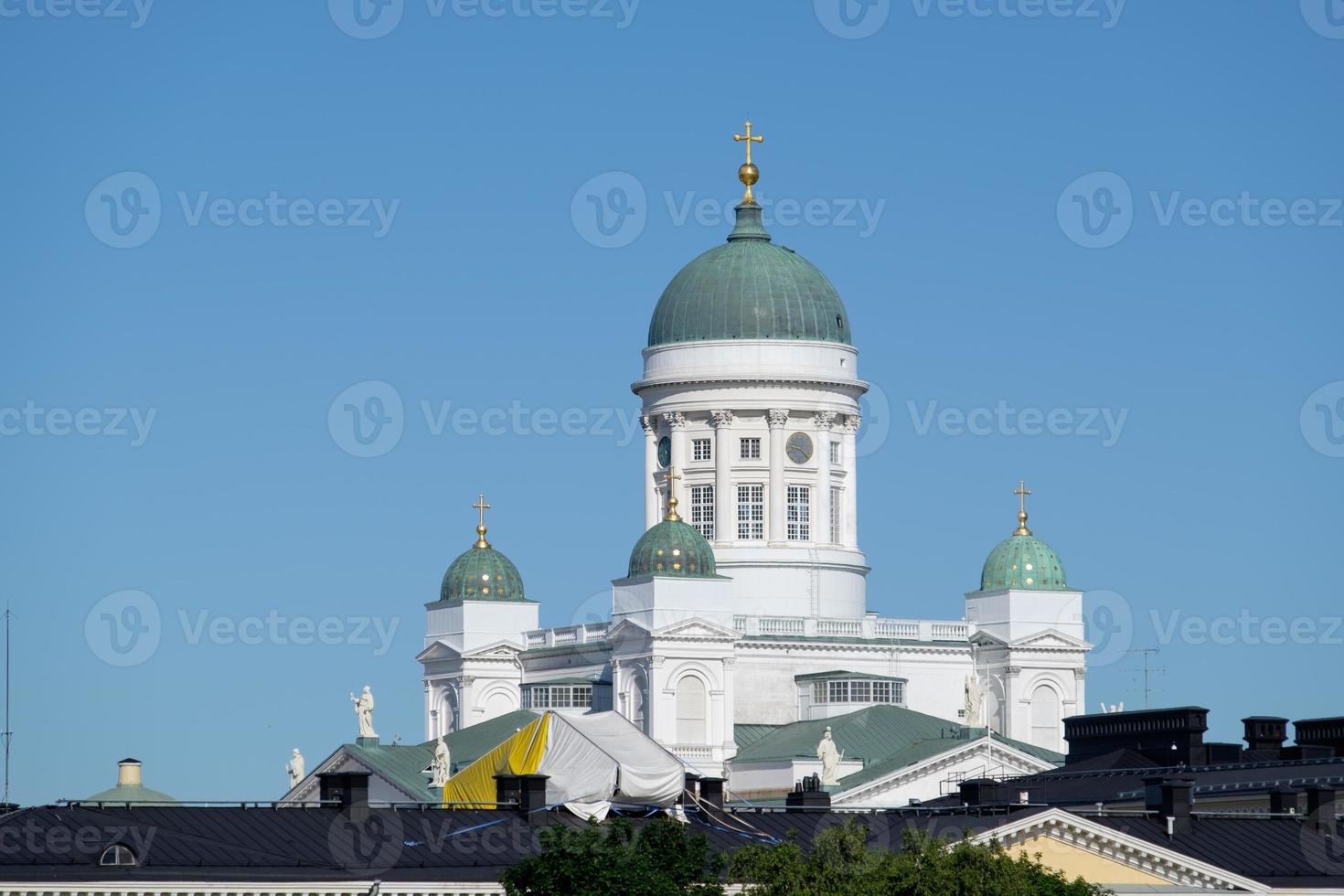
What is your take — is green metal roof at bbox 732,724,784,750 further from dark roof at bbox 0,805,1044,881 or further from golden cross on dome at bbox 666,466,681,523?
dark roof at bbox 0,805,1044,881

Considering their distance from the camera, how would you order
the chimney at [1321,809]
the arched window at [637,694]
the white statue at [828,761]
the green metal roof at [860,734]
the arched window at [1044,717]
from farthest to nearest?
1. the arched window at [1044,717]
2. the arched window at [637,694]
3. the green metal roof at [860,734]
4. the white statue at [828,761]
5. the chimney at [1321,809]

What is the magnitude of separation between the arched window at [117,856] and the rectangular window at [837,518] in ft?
255

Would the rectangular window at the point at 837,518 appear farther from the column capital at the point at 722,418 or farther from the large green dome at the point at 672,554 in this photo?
the large green dome at the point at 672,554

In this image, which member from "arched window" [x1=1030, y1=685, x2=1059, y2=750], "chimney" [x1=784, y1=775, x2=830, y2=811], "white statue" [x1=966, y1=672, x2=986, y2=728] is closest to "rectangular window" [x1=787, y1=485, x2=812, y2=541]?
"arched window" [x1=1030, y1=685, x2=1059, y2=750]

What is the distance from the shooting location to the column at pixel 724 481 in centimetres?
15838

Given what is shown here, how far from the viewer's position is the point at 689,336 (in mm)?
160125

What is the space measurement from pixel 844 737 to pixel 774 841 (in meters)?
52.4

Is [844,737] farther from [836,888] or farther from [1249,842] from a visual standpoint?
[836,888]

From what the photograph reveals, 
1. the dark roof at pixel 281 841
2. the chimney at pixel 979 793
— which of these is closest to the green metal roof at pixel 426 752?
the chimney at pixel 979 793

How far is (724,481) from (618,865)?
78952 mm

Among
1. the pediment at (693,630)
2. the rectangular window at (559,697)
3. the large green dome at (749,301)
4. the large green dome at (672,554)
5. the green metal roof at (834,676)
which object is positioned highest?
the large green dome at (749,301)

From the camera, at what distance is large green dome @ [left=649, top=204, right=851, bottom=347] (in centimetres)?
15925

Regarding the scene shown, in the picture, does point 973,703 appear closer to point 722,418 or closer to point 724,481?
point 724,481

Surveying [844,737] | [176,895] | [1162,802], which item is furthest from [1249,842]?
[844,737]
